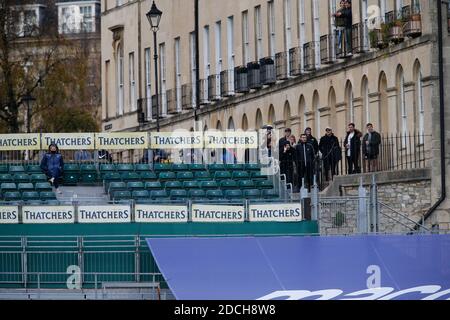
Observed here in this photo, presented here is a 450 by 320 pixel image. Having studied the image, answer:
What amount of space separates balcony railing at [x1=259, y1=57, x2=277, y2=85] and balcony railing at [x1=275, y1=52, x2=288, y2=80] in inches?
19.1

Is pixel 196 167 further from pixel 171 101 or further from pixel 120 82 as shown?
pixel 120 82

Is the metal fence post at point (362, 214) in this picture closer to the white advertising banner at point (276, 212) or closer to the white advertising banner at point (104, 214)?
the white advertising banner at point (276, 212)

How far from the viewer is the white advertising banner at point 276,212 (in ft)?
201

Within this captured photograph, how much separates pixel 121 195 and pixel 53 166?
6.98 feet

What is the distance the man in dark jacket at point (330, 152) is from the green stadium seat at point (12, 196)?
9.18 m

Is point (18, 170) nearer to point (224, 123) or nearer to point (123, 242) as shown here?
point (123, 242)

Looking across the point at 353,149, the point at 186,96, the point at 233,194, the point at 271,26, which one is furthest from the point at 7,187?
the point at 186,96

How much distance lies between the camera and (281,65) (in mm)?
89875

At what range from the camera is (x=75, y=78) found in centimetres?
11581

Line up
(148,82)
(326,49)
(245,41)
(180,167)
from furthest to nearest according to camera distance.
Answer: (148,82) < (245,41) < (326,49) < (180,167)

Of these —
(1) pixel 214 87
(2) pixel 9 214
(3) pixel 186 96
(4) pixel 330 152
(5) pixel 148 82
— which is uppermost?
(5) pixel 148 82

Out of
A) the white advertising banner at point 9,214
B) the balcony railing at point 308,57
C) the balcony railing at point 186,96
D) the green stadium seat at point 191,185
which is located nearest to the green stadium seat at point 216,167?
the green stadium seat at point 191,185

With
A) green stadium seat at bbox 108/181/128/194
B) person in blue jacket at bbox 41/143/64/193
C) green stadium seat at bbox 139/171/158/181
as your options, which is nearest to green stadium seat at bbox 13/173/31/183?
person in blue jacket at bbox 41/143/64/193
